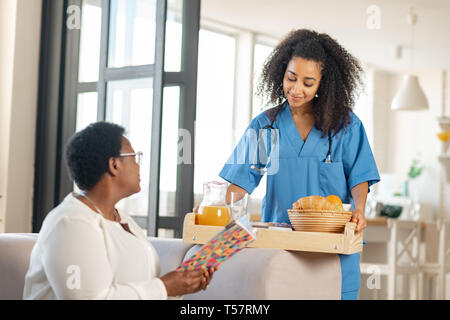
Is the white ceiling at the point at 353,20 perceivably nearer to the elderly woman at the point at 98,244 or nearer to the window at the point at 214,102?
A: the window at the point at 214,102

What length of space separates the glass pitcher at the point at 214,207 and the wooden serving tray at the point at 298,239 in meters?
0.03

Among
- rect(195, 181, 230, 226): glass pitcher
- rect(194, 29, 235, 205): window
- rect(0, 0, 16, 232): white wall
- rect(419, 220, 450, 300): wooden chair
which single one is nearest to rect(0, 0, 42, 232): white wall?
rect(0, 0, 16, 232): white wall

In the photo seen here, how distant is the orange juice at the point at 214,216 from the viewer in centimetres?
175

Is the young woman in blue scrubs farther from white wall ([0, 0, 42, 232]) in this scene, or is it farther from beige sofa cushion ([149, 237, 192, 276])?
white wall ([0, 0, 42, 232])

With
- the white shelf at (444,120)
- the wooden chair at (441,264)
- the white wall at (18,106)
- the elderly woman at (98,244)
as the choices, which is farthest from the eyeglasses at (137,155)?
the white shelf at (444,120)

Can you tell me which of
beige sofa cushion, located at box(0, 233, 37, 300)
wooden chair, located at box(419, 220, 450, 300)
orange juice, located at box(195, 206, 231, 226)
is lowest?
wooden chair, located at box(419, 220, 450, 300)

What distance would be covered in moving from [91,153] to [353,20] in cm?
493

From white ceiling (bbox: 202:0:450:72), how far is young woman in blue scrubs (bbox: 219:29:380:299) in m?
3.58

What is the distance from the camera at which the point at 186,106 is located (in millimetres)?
3387

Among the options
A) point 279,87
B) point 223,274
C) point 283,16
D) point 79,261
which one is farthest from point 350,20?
point 79,261

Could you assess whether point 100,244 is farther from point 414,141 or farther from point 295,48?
point 414,141

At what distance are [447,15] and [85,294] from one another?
5.13 metres

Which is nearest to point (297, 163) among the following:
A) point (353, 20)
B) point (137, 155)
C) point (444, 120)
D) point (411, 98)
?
point (137, 155)

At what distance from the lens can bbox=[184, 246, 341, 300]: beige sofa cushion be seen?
1.63 m
